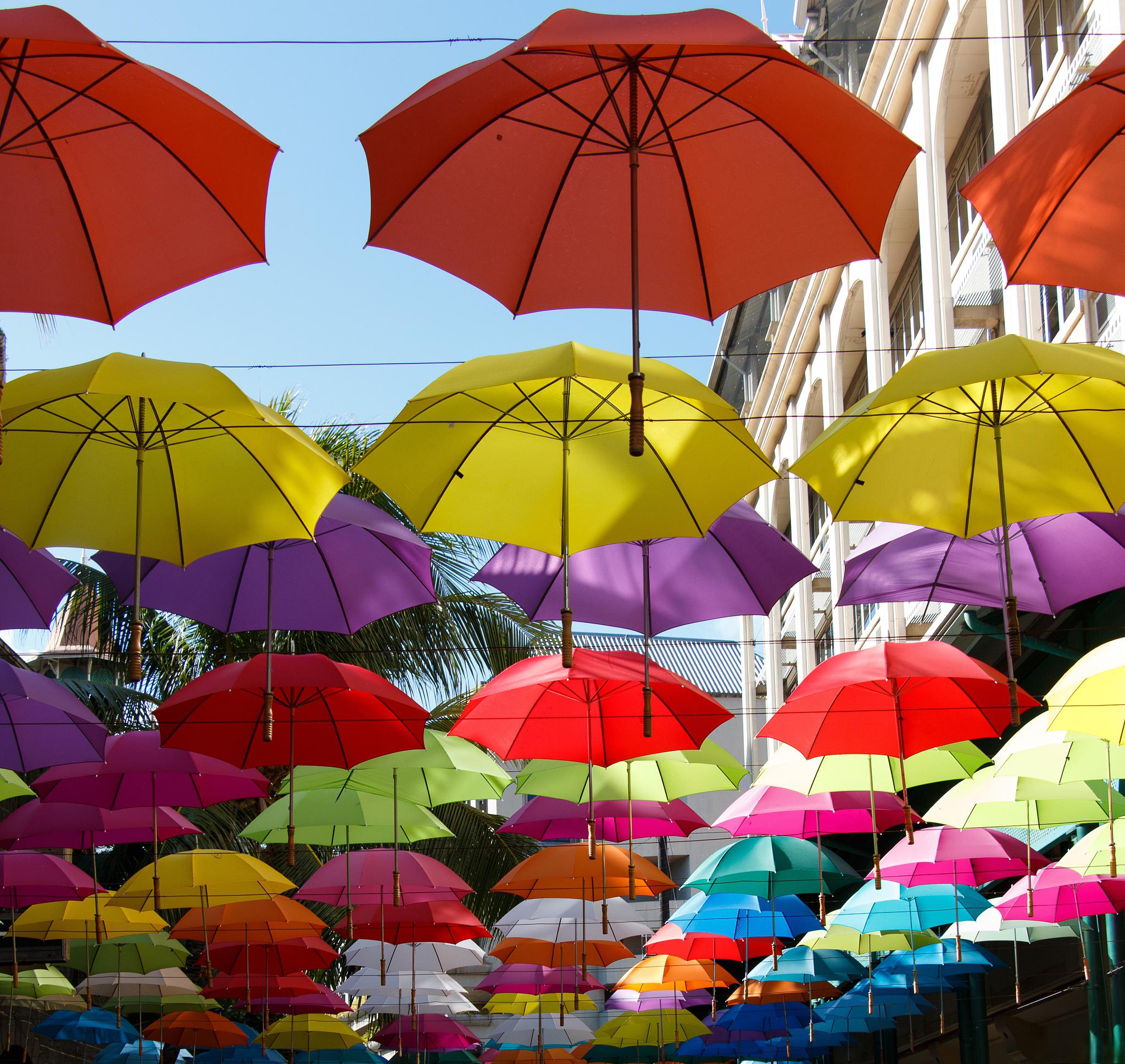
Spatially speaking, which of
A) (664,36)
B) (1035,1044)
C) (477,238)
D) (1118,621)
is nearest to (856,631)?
(1035,1044)

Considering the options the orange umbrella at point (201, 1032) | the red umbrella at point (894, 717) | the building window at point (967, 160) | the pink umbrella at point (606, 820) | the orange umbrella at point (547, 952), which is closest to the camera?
the red umbrella at point (894, 717)

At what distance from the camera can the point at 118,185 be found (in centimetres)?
646

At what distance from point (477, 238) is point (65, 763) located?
645cm

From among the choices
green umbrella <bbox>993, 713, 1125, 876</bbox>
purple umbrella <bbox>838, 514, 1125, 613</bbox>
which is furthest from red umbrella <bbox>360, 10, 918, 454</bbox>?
green umbrella <bbox>993, 713, 1125, 876</bbox>

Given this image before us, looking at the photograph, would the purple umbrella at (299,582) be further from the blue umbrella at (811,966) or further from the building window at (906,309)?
the building window at (906,309)

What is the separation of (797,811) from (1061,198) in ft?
24.1

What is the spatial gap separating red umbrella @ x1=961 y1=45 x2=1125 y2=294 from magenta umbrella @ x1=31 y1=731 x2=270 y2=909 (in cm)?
753

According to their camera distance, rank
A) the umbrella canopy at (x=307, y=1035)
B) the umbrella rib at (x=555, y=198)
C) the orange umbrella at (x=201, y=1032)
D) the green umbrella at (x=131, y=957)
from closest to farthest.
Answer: the umbrella rib at (x=555, y=198)
the green umbrella at (x=131, y=957)
the orange umbrella at (x=201, y=1032)
the umbrella canopy at (x=307, y=1035)

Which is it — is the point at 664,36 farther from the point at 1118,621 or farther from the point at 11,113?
the point at 1118,621

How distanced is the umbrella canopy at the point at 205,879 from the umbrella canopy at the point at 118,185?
6775 millimetres

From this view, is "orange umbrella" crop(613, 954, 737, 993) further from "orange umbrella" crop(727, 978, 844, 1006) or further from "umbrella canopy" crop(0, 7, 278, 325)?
"umbrella canopy" crop(0, 7, 278, 325)

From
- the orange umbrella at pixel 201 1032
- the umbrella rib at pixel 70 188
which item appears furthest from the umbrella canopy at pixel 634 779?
the orange umbrella at pixel 201 1032

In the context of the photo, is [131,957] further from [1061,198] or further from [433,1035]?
[1061,198]

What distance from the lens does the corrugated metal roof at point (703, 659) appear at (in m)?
37.8
